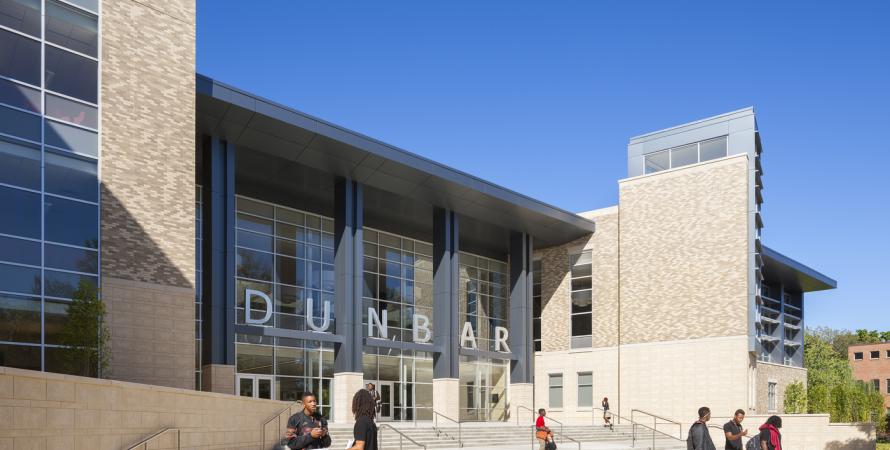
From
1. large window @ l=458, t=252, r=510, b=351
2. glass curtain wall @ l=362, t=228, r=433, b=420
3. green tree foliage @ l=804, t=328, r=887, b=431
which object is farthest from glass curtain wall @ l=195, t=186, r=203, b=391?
green tree foliage @ l=804, t=328, r=887, b=431

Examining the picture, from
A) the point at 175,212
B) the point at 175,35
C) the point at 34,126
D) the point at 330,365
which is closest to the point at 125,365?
the point at 175,212

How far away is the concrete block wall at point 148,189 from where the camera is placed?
68.7ft

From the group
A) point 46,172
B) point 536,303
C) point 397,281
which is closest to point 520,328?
point 536,303

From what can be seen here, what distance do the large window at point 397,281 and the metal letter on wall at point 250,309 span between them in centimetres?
633

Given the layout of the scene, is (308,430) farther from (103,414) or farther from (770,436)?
(770,436)

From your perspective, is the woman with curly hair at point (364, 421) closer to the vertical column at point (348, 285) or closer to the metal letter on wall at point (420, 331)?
the vertical column at point (348, 285)

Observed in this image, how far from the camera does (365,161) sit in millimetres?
30453

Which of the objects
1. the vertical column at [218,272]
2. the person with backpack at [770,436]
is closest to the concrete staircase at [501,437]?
the vertical column at [218,272]

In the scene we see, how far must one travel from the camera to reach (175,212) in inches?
881

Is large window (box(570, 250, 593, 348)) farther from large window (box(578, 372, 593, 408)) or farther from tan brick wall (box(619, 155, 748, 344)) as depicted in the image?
tan brick wall (box(619, 155, 748, 344))

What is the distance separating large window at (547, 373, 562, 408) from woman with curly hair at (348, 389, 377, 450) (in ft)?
116

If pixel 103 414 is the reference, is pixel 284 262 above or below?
above

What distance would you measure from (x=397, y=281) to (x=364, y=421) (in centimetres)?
3191

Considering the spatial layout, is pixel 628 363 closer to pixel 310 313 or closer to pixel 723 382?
pixel 723 382
